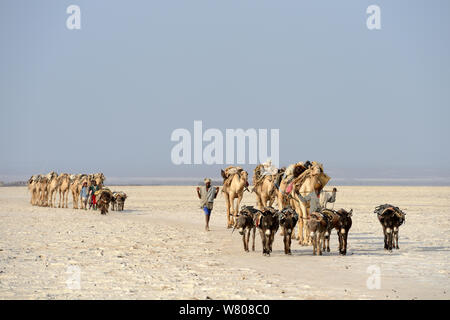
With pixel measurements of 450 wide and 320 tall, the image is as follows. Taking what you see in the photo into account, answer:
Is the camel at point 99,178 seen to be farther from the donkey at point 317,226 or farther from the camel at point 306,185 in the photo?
the donkey at point 317,226

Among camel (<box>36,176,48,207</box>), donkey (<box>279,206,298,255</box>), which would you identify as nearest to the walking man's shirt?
donkey (<box>279,206,298,255</box>)

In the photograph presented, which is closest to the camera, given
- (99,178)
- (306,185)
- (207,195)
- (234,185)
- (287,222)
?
(287,222)

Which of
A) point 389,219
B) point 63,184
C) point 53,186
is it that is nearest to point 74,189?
point 63,184

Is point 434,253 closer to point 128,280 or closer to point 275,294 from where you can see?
point 275,294

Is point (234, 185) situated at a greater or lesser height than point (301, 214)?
greater

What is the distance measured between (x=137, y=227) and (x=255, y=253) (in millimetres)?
10312

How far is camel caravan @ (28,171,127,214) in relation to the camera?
3994 cm

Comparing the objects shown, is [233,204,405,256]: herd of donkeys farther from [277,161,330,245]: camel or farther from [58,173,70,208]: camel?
[58,173,70,208]: camel

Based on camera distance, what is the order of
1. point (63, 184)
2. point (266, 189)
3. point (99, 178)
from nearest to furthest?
point (266, 189) < point (99, 178) < point (63, 184)

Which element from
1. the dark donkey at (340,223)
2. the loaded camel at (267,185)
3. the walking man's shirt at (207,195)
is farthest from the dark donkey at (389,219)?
the walking man's shirt at (207,195)

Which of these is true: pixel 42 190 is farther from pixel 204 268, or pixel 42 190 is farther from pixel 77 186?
pixel 204 268

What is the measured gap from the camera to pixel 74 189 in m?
43.9

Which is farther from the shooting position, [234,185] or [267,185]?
[234,185]
